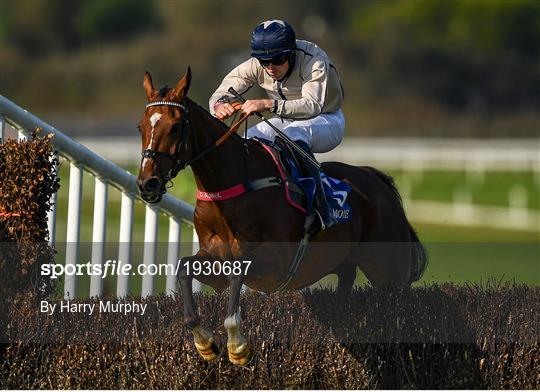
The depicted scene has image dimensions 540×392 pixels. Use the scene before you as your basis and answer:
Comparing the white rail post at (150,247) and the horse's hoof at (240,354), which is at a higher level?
the white rail post at (150,247)

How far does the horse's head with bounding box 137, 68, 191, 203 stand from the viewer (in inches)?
215

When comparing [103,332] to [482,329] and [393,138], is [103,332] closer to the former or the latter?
[482,329]

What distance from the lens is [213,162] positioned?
595 centimetres

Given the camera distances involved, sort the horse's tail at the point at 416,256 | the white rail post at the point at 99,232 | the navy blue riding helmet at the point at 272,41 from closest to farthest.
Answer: the navy blue riding helmet at the point at 272,41 < the white rail post at the point at 99,232 < the horse's tail at the point at 416,256

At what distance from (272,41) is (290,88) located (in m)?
0.34

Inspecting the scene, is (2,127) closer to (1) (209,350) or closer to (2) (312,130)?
(2) (312,130)

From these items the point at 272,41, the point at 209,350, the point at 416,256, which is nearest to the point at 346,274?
the point at 416,256

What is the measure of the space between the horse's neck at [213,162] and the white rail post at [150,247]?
1.97 m

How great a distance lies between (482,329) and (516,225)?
1738 centimetres

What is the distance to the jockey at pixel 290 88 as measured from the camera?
6246 mm

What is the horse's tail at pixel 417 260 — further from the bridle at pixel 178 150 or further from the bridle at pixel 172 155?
the bridle at pixel 172 155

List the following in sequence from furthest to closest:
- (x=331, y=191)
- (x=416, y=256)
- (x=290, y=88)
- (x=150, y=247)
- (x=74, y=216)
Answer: (x=150, y=247), (x=416, y=256), (x=74, y=216), (x=331, y=191), (x=290, y=88)

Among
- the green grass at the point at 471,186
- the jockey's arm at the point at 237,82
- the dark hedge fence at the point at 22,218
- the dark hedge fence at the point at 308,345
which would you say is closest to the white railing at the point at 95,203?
the dark hedge fence at the point at 22,218

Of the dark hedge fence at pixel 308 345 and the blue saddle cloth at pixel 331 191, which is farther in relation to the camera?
the blue saddle cloth at pixel 331 191
